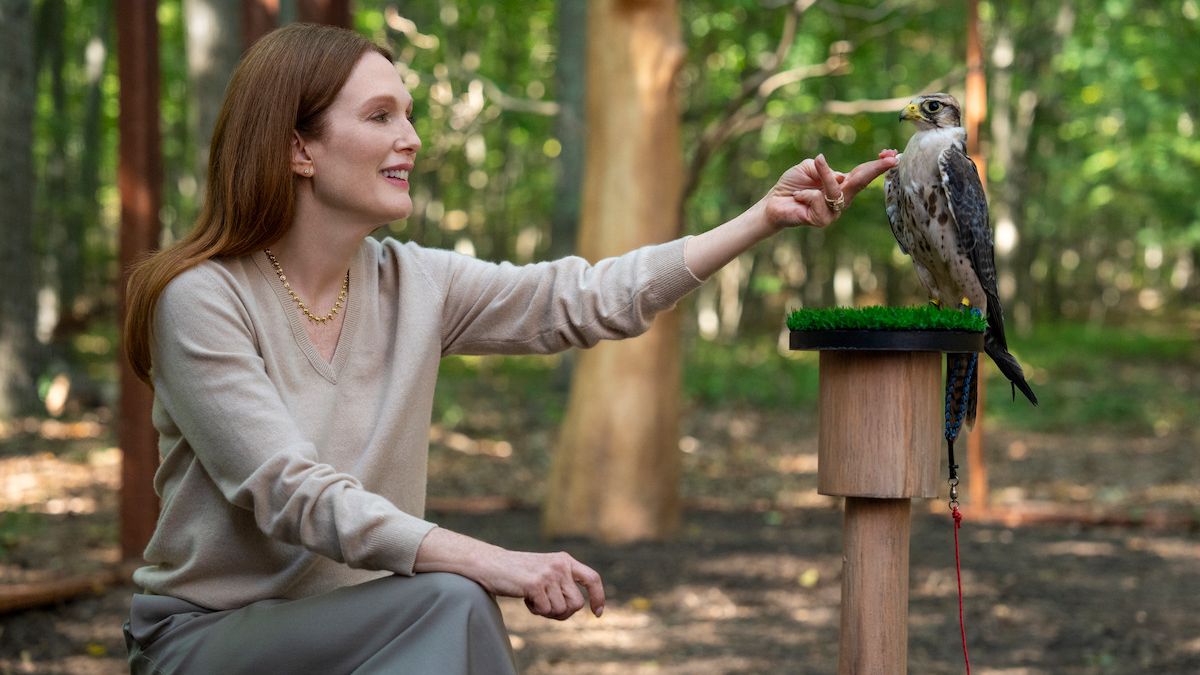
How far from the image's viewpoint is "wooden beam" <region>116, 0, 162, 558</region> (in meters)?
5.54

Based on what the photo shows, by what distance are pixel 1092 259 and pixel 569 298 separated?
136 feet

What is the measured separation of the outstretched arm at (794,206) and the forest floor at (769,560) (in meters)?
2.72

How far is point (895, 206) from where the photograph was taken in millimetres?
2619

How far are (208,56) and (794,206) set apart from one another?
28.7ft

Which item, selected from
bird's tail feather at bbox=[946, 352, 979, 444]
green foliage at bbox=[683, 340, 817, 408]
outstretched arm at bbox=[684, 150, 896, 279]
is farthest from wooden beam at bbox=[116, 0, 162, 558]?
green foliage at bbox=[683, 340, 817, 408]

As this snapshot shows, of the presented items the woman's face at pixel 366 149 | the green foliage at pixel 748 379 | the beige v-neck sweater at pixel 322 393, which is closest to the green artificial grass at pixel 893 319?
the beige v-neck sweater at pixel 322 393

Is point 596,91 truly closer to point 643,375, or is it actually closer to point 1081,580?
point 643,375

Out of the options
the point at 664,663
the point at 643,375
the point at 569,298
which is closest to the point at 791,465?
the point at 643,375

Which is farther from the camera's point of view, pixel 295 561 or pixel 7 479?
pixel 7 479

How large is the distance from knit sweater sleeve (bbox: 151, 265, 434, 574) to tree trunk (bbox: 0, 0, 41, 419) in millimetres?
7937

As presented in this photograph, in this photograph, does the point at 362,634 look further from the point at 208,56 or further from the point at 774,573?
the point at 208,56

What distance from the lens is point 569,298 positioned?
261 cm

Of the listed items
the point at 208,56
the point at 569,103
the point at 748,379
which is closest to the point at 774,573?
the point at 208,56

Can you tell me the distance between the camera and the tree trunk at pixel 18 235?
9.21m
